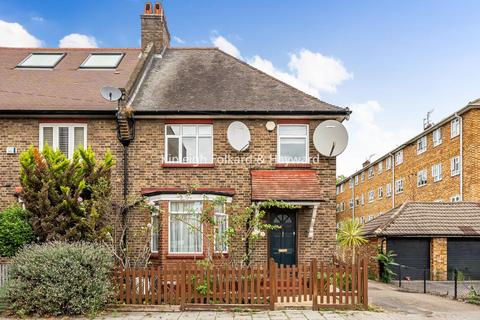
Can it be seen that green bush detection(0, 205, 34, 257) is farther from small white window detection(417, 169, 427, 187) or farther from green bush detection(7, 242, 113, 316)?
small white window detection(417, 169, 427, 187)

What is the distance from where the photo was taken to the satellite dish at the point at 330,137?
16.3 meters

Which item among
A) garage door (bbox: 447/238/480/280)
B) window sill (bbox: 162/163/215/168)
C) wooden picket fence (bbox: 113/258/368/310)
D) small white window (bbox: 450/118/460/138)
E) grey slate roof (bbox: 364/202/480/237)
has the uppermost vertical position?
small white window (bbox: 450/118/460/138)

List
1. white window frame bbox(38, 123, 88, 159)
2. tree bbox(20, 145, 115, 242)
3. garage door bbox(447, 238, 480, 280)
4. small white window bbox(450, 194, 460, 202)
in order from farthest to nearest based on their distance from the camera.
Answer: small white window bbox(450, 194, 460, 202), garage door bbox(447, 238, 480, 280), white window frame bbox(38, 123, 88, 159), tree bbox(20, 145, 115, 242)

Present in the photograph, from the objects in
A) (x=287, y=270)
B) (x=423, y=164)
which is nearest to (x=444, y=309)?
(x=287, y=270)

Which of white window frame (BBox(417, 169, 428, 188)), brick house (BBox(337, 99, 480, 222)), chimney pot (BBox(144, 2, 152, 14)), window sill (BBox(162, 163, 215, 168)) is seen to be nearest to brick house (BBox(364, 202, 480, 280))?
brick house (BBox(337, 99, 480, 222))

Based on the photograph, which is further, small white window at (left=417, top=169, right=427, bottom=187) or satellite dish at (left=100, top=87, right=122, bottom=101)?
small white window at (left=417, top=169, right=427, bottom=187)

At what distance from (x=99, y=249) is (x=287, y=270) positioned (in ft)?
15.9

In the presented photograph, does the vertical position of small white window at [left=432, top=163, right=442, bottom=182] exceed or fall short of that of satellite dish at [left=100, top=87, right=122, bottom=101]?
it falls short

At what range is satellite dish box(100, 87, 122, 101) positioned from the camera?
52.7ft

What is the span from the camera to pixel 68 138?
17.0 meters

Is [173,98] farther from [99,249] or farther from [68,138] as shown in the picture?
[99,249]

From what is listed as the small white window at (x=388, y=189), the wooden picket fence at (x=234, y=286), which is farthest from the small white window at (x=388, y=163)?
the wooden picket fence at (x=234, y=286)

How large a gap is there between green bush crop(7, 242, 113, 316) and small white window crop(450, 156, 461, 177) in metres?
24.8

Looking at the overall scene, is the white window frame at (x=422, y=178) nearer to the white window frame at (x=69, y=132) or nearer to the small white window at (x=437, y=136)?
the small white window at (x=437, y=136)
